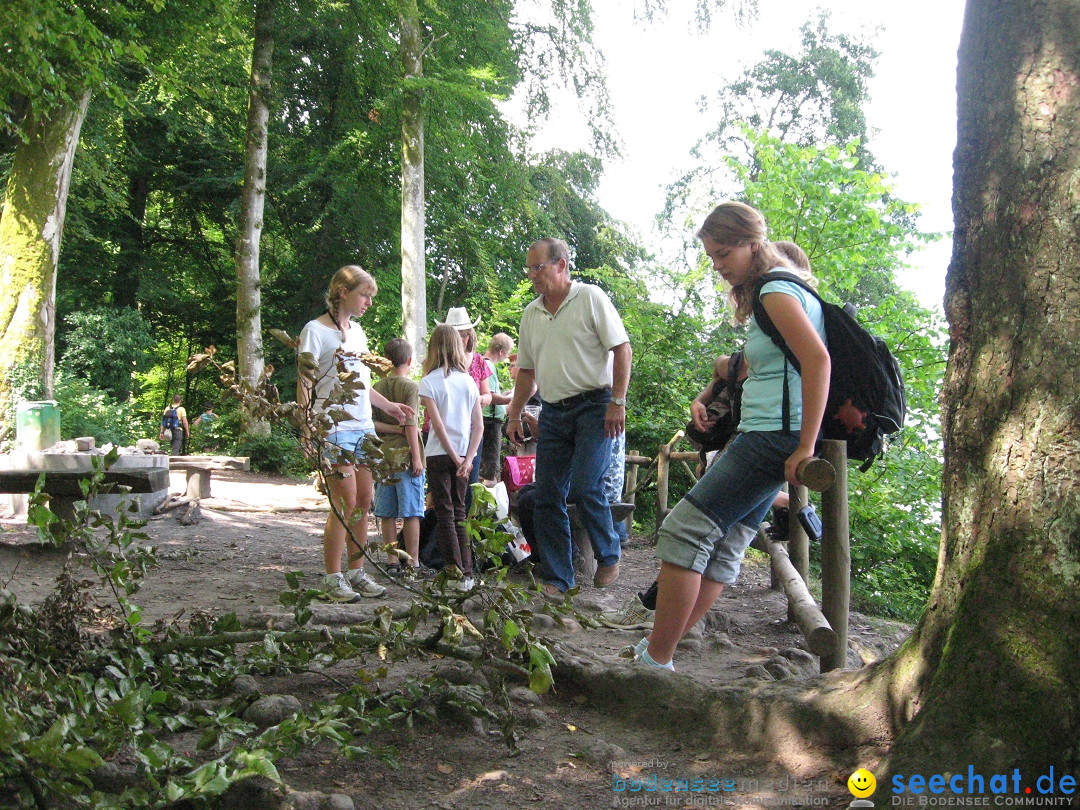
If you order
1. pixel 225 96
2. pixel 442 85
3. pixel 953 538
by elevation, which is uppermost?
pixel 225 96

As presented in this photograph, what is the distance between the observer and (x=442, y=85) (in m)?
15.0

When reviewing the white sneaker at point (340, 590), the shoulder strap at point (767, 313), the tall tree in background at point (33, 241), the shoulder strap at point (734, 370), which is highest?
the tall tree in background at point (33, 241)

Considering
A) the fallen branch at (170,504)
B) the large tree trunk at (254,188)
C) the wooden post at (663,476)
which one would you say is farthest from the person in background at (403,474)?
the large tree trunk at (254,188)

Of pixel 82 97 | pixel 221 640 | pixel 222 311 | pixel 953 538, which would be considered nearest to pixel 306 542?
pixel 221 640

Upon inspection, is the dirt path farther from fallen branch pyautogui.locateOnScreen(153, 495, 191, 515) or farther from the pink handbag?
fallen branch pyautogui.locateOnScreen(153, 495, 191, 515)

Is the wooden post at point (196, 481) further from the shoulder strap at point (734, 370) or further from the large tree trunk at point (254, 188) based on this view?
the shoulder strap at point (734, 370)

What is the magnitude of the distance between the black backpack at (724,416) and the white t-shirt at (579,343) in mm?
1079

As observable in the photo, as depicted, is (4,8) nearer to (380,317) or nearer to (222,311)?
(380,317)

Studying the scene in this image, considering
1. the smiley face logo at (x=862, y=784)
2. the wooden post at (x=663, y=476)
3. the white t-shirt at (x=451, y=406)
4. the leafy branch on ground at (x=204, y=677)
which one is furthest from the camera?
the wooden post at (x=663, y=476)

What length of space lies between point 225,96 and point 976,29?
78.3 ft

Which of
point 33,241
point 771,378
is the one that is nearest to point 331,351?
point 771,378

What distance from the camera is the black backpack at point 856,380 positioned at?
314 cm

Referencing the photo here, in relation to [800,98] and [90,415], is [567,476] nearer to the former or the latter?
[90,415]

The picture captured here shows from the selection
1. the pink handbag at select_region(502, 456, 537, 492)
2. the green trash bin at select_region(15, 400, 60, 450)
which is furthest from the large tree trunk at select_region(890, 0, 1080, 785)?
the green trash bin at select_region(15, 400, 60, 450)
